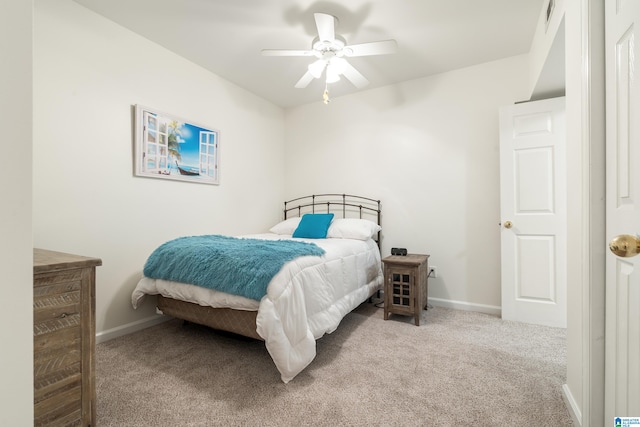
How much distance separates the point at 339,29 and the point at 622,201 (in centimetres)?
228

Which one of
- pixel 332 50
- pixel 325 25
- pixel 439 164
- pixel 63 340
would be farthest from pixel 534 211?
pixel 63 340

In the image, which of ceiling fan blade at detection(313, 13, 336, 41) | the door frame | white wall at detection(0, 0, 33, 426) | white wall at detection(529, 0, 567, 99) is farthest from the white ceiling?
white wall at detection(0, 0, 33, 426)

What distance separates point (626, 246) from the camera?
0.85 m

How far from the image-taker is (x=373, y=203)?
11.6ft

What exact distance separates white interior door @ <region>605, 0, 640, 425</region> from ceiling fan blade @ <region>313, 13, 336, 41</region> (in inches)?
58.6

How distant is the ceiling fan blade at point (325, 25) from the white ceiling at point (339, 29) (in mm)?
197

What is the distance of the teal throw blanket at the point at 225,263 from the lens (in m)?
1.74

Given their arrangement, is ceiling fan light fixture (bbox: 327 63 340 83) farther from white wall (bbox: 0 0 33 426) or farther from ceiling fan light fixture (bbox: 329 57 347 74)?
white wall (bbox: 0 0 33 426)

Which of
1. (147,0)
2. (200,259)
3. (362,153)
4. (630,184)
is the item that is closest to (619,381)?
(630,184)

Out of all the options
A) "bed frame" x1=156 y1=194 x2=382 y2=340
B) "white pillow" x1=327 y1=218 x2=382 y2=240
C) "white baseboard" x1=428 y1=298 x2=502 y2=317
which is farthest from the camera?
"white pillow" x1=327 y1=218 x2=382 y2=240

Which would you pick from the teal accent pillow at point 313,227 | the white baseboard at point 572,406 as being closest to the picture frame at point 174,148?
the teal accent pillow at point 313,227

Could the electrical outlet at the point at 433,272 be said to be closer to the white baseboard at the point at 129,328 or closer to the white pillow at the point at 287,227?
the white pillow at the point at 287,227

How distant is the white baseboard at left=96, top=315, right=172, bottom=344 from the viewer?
7.33 feet

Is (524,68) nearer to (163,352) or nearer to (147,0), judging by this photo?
(147,0)
